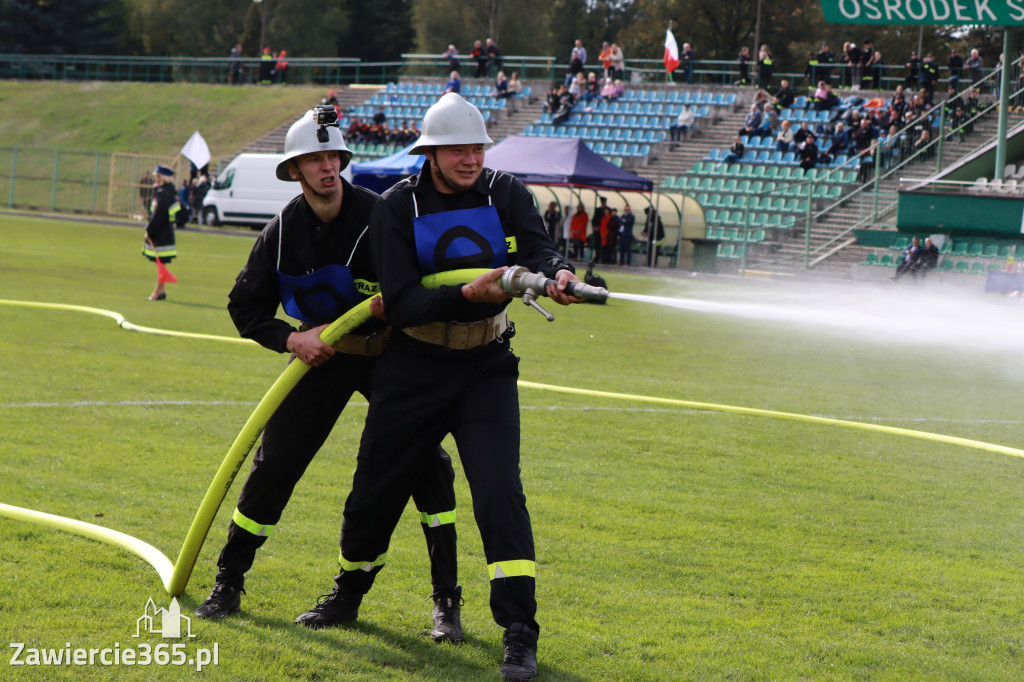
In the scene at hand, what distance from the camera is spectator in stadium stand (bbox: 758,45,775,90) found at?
124 ft

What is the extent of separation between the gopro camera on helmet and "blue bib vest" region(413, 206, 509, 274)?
1.89ft

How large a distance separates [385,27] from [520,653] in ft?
243

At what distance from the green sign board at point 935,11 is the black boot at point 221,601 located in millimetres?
24897

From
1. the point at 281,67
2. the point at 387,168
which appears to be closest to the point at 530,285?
the point at 387,168

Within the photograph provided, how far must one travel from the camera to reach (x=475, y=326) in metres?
4.43

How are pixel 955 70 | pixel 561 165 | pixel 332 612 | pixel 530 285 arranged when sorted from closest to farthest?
pixel 530 285 → pixel 332 612 → pixel 561 165 → pixel 955 70

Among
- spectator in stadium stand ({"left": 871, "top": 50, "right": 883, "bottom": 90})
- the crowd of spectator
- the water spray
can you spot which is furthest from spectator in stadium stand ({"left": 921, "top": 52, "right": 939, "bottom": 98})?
the water spray

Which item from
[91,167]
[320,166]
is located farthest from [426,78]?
[320,166]

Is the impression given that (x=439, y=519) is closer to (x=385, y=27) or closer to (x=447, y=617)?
(x=447, y=617)

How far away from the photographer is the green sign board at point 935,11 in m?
25.3

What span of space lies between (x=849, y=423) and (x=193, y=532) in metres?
6.48

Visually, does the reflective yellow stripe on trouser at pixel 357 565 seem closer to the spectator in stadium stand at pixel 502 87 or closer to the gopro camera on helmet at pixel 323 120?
the gopro camera on helmet at pixel 323 120

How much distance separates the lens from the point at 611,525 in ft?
21.0

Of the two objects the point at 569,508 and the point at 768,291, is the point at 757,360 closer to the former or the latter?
the point at 569,508
